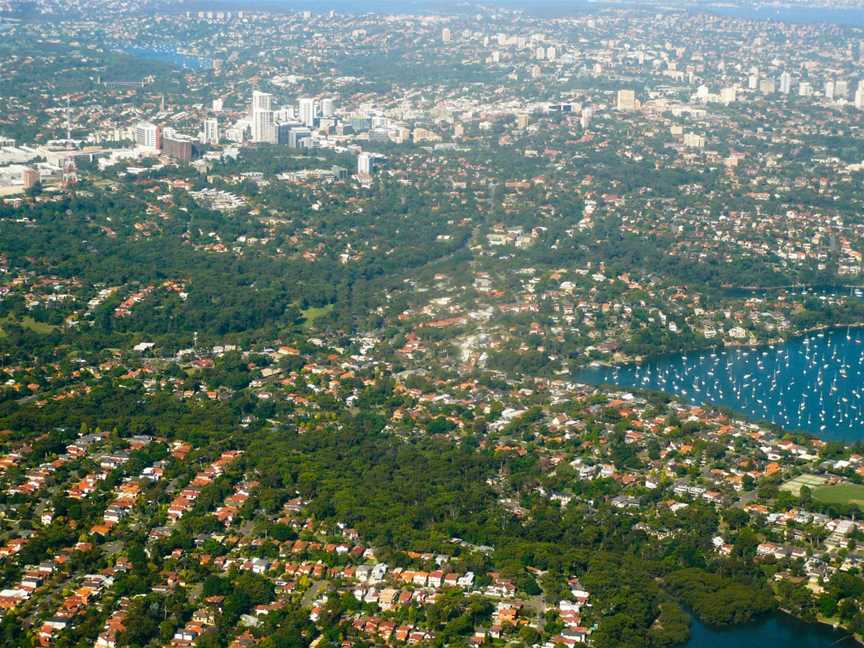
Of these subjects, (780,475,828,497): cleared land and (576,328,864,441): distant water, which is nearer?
(780,475,828,497): cleared land

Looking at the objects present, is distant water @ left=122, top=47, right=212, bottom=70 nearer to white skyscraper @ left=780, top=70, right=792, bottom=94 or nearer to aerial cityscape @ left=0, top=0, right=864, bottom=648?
aerial cityscape @ left=0, top=0, right=864, bottom=648

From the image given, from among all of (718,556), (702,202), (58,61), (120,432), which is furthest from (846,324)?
(58,61)

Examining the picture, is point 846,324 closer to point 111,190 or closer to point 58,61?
point 111,190

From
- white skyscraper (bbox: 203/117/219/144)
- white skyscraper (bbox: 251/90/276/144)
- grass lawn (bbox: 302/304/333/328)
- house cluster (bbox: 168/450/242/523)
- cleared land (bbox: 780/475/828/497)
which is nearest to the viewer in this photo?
house cluster (bbox: 168/450/242/523)

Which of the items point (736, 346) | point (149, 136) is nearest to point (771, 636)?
point (736, 346)

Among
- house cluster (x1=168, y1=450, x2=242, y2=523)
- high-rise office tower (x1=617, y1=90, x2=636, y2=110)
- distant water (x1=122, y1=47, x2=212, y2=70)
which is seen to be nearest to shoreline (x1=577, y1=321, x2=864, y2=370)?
house cluster (x1=168, y1=450, x2=242, y2=523)

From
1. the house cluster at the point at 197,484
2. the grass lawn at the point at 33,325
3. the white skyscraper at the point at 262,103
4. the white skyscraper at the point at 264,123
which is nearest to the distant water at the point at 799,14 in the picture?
the white skyscraper at the point at 262,103

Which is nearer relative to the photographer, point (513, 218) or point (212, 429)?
point (212, 429)
